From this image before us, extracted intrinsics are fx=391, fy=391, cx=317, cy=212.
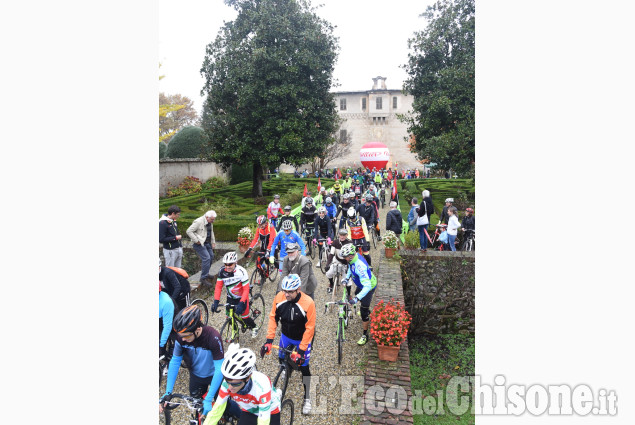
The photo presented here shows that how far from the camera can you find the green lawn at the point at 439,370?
23.1 ft

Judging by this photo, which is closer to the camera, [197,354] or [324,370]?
[197,354]

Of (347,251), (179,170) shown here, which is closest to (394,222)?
(347,251)

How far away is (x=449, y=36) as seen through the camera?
65.5ft

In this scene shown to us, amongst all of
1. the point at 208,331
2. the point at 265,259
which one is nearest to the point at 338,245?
the point at 265,259

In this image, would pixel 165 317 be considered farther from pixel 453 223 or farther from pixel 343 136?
pixel 343 136

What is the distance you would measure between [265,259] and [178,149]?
A: 76.8 feet

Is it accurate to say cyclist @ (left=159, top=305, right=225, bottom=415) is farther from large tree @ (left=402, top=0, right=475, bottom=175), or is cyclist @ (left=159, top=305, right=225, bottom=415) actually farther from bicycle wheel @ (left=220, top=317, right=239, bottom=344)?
large tree @ (left=402, top=0, right=475, bottom=175)

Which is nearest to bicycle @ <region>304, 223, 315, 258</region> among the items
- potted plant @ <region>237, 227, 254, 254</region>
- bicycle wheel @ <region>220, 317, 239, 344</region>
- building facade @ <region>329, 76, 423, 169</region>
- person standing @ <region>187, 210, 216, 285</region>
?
potted plant @ <region>237, 227, 254, 254</region>

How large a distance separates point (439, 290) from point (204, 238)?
6432mm

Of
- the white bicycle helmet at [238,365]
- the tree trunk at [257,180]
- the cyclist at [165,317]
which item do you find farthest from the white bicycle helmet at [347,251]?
the tree trunk at [257,180]

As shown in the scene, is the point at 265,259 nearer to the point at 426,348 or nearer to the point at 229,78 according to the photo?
the point at 426,348

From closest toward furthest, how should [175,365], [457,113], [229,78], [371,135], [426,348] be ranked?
[175,365], [426,348], [457,113], [229,78], [371,135]

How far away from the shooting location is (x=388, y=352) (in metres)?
6.46

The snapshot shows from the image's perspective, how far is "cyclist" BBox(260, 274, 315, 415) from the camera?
5270 mm
